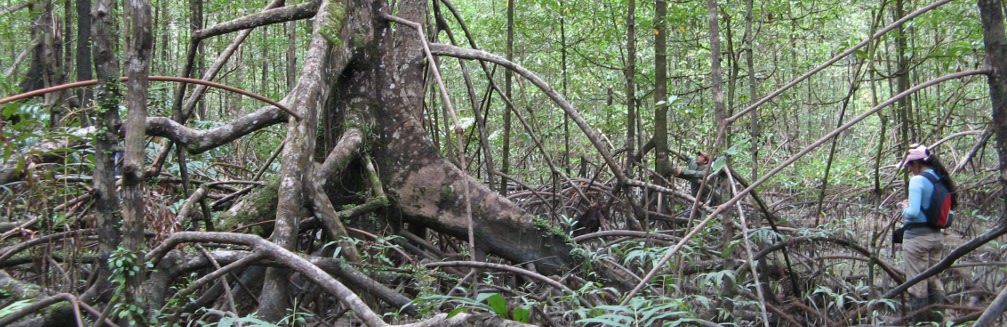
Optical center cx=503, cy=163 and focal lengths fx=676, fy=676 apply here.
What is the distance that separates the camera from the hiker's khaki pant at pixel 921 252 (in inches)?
189

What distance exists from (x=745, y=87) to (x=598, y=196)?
10.8ft

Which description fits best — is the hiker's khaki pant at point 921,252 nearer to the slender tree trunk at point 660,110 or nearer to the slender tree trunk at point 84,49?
the slender tree trunk at point 660,110

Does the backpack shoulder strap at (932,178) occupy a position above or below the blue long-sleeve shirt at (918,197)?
above

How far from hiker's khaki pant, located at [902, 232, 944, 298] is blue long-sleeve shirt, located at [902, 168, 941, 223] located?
15 centimetres

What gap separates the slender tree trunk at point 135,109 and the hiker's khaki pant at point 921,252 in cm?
479

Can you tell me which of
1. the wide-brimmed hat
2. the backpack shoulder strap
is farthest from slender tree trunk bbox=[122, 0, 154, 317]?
the backpack shoulder strap

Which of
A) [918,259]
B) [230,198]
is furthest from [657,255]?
[230,198]

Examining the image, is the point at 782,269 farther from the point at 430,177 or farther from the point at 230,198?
the point at 230,198

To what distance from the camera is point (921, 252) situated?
192 inches

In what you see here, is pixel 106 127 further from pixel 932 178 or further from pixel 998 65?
pixel 932 178

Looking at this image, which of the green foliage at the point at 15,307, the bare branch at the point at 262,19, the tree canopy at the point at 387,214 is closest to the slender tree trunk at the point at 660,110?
the tree canopy at the point at 387,214

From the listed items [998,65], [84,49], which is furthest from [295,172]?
[84,49]

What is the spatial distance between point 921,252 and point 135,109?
5.06m

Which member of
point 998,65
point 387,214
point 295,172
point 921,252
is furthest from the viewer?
point 921,252
